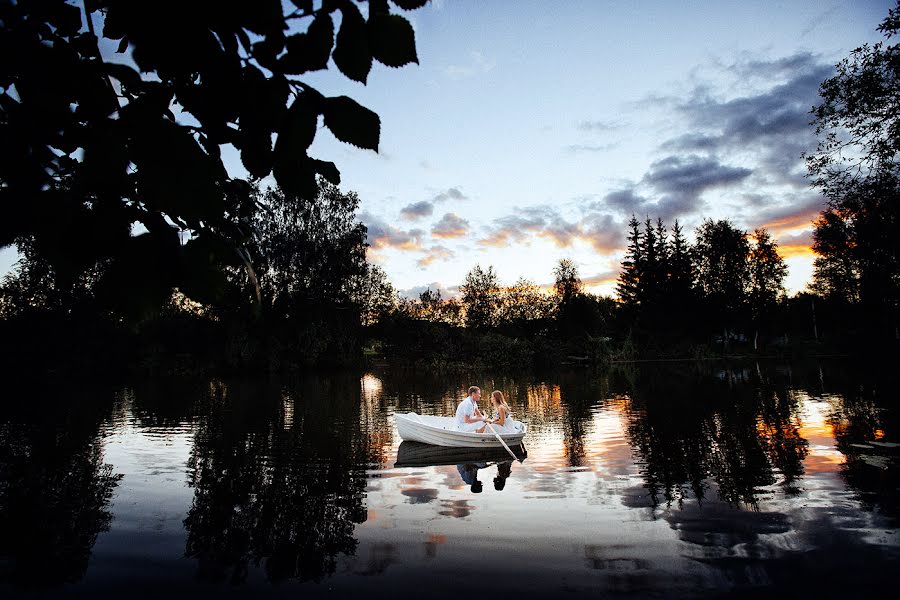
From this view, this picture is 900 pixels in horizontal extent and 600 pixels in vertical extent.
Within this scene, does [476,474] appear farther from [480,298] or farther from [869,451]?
[480,298]

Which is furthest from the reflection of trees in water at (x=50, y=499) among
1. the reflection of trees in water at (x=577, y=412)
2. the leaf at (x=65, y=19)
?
the reflection of trees in water at (x=577, y=412)

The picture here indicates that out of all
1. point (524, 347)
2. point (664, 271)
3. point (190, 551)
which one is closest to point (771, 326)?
point (664, 271)

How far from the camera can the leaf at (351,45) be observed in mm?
1206

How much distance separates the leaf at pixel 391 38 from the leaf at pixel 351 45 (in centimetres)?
2

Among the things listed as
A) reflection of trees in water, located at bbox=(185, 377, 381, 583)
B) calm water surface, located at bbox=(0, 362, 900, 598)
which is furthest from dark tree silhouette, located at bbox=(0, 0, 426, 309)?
reflection of trees in water, located at bbox=(185, 377, 381, 583)

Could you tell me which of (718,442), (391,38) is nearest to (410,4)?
(391,38)

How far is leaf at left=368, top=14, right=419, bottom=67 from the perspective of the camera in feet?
3.92

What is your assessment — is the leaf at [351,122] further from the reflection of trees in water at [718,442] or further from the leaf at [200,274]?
the reflection of trees in water at [718,442]

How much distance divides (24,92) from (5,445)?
1656cm

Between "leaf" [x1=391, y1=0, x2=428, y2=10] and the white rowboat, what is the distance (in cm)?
1168

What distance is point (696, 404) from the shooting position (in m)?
19.5

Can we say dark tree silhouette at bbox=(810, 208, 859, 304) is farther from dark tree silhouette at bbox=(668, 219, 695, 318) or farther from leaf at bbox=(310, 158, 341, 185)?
leaf at bbox=(310, 158, 341, 185)

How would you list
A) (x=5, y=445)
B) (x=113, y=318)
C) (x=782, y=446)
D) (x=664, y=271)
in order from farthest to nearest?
(x=664, y=271) < (x=5, y=445) < (x=782, y=446) < (x=113, y=318)

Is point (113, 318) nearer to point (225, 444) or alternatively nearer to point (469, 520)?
point (469, 520)
